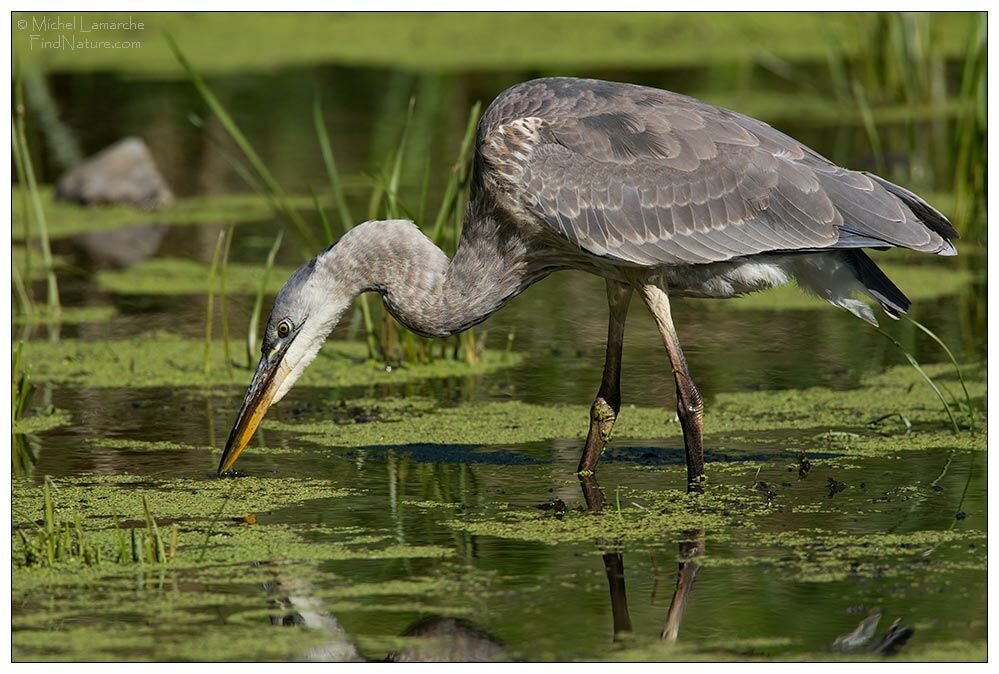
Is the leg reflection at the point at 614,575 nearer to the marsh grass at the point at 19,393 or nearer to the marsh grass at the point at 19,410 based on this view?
the marsh grass at the point at 19,410

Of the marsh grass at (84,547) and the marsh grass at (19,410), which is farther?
the marsh grass at (19,410)

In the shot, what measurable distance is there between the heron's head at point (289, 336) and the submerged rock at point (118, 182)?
7.46 m

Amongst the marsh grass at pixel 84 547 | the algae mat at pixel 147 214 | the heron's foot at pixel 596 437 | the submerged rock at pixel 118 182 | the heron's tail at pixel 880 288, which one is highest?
the submerged rock at pixel 118 182

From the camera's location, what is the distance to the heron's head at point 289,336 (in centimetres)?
745

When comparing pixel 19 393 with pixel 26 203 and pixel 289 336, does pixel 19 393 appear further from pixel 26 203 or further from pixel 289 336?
pixel 26 203

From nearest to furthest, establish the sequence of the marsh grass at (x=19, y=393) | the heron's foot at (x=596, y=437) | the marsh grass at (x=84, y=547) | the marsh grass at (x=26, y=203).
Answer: the marsh grass at (x=84, y=547) → the heron's foot at (x=596, y=437) → the marsh grass at (x=19, y=393) → the marsh grass at (x=26, y=203)

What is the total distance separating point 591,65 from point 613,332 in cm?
1206

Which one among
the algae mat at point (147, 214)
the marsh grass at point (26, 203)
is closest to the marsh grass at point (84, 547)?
the marsh grass at point (26, 203)

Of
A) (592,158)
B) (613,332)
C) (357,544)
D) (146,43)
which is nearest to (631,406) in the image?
(613,332)

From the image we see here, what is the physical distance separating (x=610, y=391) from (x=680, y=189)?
1008 mm

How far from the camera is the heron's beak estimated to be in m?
7.51

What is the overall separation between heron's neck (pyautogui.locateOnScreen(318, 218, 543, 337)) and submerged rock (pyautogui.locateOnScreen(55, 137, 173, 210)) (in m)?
7.52

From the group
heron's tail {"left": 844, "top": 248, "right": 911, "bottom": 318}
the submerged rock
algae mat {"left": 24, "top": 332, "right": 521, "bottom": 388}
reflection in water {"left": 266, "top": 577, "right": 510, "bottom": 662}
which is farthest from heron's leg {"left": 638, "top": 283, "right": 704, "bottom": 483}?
the submerged rock

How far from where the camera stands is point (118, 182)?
14.6 m
